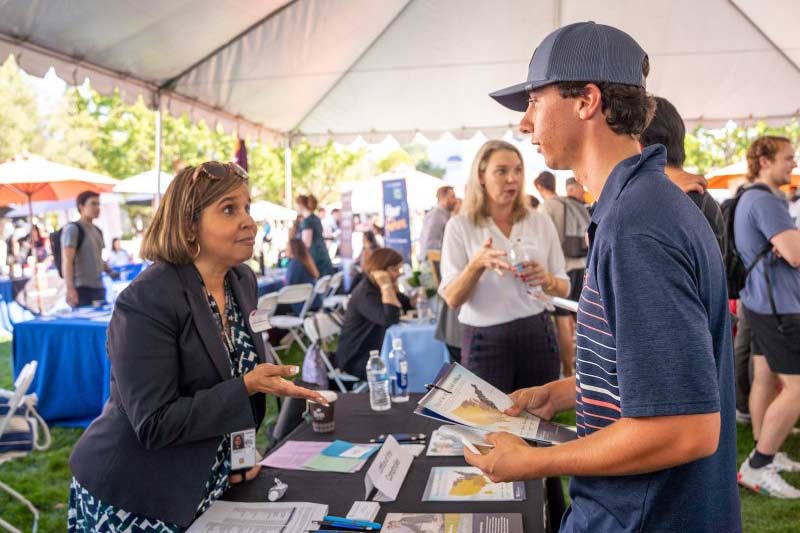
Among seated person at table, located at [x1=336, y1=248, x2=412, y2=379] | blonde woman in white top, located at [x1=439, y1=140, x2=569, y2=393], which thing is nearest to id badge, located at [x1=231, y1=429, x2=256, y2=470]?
blonde woman in white top, located at [x1=439, y1=140, x2=569, y2=393]

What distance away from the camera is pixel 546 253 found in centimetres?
291

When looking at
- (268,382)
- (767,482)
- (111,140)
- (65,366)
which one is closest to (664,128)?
(268,382)

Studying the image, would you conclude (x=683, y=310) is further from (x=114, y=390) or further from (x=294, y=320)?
(x=294, y=320)

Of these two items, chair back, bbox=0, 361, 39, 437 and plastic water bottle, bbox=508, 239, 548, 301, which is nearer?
plastic water bottle, bbox=508, 239, 548, 301

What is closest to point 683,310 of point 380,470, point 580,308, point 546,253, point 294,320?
point 580,308

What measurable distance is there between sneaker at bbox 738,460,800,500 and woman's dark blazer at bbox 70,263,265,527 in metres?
3.05

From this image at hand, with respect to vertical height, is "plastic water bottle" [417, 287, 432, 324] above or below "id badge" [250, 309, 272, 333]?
below

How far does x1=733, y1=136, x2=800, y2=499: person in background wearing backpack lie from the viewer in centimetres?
308

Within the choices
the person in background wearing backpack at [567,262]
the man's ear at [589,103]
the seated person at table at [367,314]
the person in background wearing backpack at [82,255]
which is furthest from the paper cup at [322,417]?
the person in background wearing backpack at [82,255]

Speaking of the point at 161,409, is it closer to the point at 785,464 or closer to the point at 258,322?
the point at 258,322

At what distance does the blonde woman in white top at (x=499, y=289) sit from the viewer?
271 cm

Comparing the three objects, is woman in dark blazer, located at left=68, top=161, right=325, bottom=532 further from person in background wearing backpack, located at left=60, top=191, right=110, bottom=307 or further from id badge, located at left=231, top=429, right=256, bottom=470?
person in background wearing backpack, located at left=60, top=191, right=110, bottom=307

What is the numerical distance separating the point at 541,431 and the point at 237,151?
25.8 feet

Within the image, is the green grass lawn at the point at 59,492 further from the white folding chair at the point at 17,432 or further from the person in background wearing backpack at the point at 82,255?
the person in background wearing backpack at the point at 82,255
